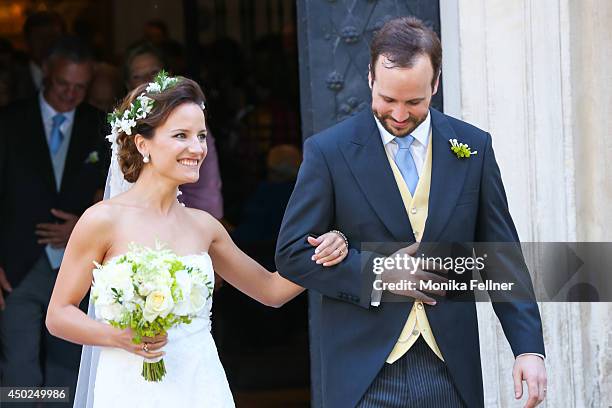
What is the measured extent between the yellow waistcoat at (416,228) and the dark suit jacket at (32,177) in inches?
128

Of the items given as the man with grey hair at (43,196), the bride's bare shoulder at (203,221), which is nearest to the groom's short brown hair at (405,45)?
the bride's bare shoulder at (203,221)

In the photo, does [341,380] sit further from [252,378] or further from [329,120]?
[252,378]

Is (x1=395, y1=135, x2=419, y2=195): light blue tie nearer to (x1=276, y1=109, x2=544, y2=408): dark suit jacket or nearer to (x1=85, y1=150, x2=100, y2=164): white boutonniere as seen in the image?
(x1=276, y1=109, x2=544, y2=408): dark suit jacket

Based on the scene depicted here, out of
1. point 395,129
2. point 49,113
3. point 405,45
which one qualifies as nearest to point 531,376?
point 395,129

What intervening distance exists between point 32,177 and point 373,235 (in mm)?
3555

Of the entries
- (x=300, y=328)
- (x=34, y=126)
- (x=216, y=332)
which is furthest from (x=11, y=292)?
(x=300, y=328)

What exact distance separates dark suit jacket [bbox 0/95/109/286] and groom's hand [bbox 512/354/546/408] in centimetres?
352

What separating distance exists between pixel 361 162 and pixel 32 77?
224 inches

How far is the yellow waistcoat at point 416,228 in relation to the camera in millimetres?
4070

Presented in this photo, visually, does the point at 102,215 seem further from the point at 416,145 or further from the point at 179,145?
the point at 416,145

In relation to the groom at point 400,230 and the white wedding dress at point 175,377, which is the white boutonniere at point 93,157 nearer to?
the white wedding dress at point 175,377

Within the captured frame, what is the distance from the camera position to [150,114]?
177 inches

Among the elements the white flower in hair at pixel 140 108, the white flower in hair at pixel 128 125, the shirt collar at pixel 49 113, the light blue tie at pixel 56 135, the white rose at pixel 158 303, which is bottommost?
the white rose at pixel 158 303

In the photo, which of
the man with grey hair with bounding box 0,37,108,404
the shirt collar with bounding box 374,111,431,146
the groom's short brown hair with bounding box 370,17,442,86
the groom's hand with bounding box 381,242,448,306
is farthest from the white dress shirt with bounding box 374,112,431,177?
the man with grey hair with bounding box 0,37,108,404
